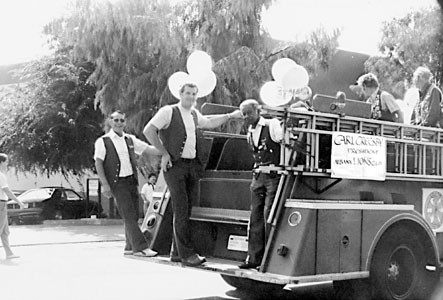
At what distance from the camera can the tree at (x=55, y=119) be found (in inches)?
989

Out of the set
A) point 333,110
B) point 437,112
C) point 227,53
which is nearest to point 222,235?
point 333,110

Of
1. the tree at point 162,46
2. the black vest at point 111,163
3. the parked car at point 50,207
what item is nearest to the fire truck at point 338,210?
the black vest at point 111,163

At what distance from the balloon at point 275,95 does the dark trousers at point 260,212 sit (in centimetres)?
199

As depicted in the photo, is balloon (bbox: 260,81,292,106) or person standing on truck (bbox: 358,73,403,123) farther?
balloon (bbox: 260,81,292,106)

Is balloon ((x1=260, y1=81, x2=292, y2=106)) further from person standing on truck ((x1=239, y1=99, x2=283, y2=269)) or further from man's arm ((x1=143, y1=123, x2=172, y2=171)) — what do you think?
man's arm ((x1=143, y1=123, x2=172, y2=171))

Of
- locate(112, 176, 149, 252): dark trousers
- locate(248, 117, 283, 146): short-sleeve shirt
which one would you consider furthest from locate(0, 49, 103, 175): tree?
locate(248, 117, 283, 146): short-sleeve shirt

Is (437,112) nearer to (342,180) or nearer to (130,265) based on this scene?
(342,180)

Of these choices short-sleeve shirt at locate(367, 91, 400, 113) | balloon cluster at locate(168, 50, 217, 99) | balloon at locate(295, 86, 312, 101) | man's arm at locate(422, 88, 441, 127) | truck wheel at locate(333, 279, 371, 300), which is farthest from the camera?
balloon cluster at locate(168, 50, 217, 99)

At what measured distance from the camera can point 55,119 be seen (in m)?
25.0

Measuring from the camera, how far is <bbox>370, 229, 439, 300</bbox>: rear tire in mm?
7230

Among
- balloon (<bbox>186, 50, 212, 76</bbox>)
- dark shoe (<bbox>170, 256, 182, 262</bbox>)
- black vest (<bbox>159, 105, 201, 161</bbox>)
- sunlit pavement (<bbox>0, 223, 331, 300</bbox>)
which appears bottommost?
sunlit pavement (<bbox>0, 223, 331, 300</bbox>)

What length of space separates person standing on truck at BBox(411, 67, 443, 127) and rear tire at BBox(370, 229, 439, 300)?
155cm

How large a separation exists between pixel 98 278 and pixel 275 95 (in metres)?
3.87

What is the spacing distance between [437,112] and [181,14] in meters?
12.6
